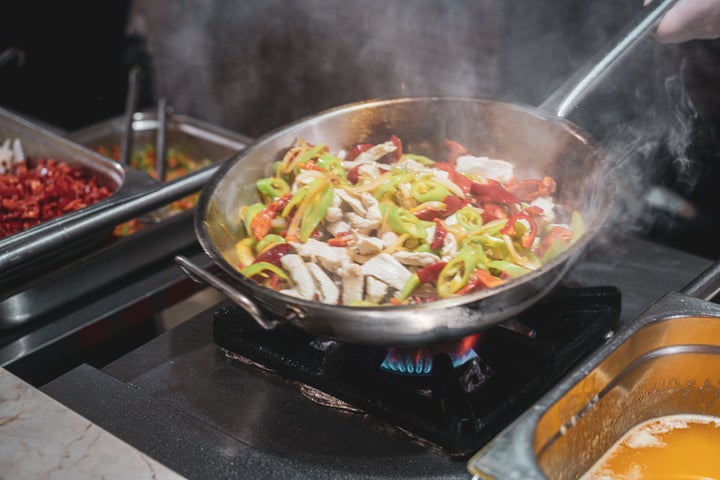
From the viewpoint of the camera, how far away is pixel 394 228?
4.75 feet

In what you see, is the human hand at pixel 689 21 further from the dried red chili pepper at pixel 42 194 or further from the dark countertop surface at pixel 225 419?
the dried red chili pepper at pixel 42 194

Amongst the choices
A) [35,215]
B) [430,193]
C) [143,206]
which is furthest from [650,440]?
[35,215]

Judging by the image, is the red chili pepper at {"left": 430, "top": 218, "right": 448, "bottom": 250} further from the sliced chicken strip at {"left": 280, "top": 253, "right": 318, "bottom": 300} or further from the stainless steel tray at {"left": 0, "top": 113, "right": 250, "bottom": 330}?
the stainless steel tray at {"left": 0, "top": 113, "right": 250, "bottom": 330}

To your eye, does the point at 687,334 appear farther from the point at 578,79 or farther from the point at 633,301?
the point at 578,79

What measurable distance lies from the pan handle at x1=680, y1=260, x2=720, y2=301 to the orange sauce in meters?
0.22

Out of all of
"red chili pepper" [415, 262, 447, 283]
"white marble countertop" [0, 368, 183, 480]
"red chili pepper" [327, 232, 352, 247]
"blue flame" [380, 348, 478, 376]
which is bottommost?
"white marble countertop" [0, 368, 183, 480]

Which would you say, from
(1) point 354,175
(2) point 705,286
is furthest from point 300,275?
(2) point 705,286

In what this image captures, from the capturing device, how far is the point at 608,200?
1300mm

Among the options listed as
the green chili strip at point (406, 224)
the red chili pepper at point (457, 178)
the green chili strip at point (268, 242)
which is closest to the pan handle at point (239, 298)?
the green chili strip at point (268, 242)

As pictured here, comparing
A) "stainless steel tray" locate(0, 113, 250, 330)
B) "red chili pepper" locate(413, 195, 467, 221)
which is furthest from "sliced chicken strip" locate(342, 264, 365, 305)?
"stainless steel tray" locate(0, 113, 250, 330)

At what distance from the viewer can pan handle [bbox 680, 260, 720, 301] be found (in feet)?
4.34

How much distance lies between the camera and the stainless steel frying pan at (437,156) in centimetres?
115

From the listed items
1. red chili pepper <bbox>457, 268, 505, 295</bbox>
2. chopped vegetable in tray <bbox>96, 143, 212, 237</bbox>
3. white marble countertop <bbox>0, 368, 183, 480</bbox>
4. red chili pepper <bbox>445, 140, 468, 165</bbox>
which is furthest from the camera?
chopped vegetable in tray <bbox>96, 143, 212, 237</bbox>

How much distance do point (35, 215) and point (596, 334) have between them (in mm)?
1515
